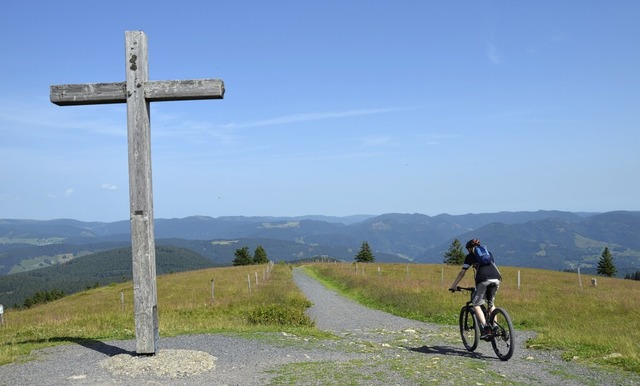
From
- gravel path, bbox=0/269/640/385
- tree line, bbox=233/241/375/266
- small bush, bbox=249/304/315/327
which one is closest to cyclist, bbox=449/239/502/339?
gravel path, bbox=0/269/640/385

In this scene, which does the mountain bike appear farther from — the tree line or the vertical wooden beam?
the tree line

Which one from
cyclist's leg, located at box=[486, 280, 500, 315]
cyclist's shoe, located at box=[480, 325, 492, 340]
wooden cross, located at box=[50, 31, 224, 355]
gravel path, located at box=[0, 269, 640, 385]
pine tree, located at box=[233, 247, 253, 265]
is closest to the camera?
gravel path, located at box=[0, 269, 640, 385]

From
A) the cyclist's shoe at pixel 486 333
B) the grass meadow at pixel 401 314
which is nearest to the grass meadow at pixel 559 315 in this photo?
the grass meadow at pixel 401 314

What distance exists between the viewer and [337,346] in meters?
11.0

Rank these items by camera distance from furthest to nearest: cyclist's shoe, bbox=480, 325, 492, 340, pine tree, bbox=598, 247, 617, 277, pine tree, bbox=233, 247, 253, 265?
pine tree, bbox=233, 247, 253, 265, pine tree, bbox=598, 247, 617, 277, cyclist's shoe, bbox=480, 325, 492, 340

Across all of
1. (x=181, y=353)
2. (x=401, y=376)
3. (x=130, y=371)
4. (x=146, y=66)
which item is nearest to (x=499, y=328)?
(x=401, y=376)

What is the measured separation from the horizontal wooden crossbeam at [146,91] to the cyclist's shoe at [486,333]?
22.2 feet

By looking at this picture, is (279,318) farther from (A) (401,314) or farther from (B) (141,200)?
(B) (141,200)

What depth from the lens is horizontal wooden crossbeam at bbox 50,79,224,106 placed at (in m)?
8.80

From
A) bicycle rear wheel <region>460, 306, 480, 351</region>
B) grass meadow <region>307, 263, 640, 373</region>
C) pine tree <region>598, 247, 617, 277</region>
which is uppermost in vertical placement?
bicycle rear wheel <region>460, 306, 480, 351</region>

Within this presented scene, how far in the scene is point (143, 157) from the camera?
8.79 metres

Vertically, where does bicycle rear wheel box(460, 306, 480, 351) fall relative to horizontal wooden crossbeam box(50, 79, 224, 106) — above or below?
below

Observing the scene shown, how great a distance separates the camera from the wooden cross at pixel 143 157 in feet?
28.8

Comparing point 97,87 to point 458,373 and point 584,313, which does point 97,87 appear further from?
point 584,313
